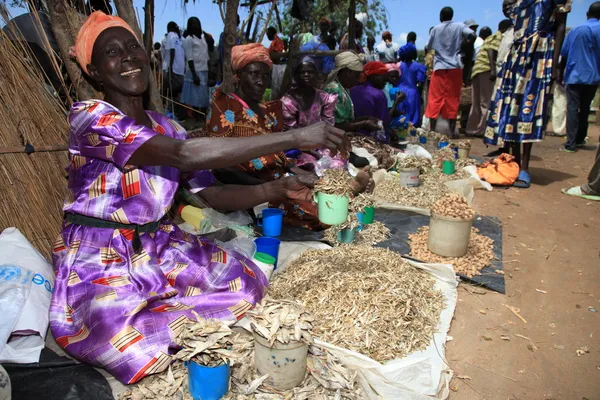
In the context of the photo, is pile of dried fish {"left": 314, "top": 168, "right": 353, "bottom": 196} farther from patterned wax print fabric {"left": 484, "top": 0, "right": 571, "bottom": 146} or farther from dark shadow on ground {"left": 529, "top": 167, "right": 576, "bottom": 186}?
dark shadow on ground {"left": 529, "top": 167, "right": 576, "bottom": 186}

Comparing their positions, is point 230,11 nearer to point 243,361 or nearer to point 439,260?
point 439,260

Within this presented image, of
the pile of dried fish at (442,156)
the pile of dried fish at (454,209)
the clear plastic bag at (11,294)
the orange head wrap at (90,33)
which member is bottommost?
the pile of dried fish at (442,156)

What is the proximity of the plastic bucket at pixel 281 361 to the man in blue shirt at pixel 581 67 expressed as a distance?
7.97 metres

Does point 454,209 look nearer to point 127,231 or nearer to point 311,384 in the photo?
point 311,384

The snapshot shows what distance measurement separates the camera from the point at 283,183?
3127 millimetres

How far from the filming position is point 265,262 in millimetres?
2713

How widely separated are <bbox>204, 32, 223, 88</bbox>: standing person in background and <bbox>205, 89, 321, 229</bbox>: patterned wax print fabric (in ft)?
19.3

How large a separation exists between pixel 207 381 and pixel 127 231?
2.77 feet

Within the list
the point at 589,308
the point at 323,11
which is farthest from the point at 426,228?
the point at 323,11

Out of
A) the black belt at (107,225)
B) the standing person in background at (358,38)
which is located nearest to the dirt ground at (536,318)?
the black belt at (107,225)

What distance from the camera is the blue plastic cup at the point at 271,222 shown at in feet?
10.8

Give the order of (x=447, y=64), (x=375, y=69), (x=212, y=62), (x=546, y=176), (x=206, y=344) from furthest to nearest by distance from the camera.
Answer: (x=212, y=62), (x=447, y=64), (x=546, y=176), (x=375, y=69), (x=206, y=344)

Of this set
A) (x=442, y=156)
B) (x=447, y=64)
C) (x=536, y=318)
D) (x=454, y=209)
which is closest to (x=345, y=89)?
(x=442, y=156)

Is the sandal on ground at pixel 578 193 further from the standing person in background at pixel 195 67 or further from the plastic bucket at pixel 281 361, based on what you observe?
the standing person in background at pixel 195 67
